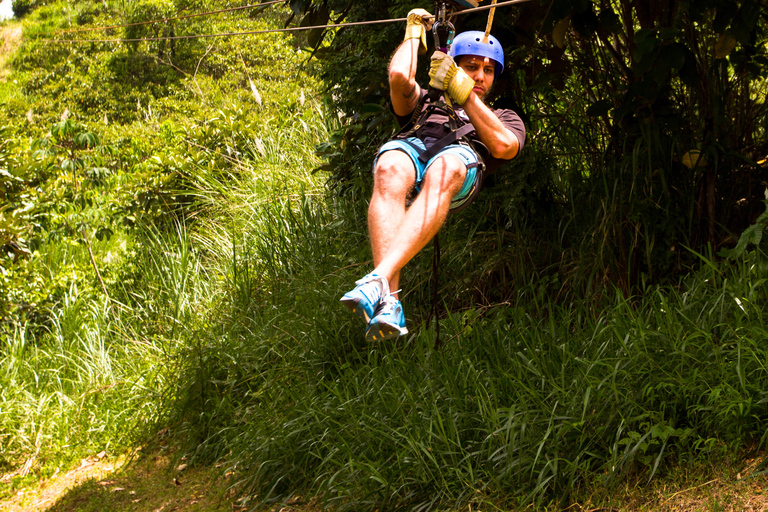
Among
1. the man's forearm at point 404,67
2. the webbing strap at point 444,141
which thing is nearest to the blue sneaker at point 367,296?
the webbing strap at point 444,141

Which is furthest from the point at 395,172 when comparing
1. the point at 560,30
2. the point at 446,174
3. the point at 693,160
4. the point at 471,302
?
the point at 693,160

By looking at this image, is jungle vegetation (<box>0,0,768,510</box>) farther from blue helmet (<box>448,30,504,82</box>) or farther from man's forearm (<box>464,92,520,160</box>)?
man's forearm (<box>464,92,520,160</box>)

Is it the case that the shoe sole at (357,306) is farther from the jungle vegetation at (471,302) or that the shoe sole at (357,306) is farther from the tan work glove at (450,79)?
the tan work glove at (450,79)

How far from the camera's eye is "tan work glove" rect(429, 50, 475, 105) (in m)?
3.39

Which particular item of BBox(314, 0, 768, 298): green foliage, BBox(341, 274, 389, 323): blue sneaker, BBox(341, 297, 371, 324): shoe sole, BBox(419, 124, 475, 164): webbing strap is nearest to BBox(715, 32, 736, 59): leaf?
BBox(314, 0, 768, 298): green foliage

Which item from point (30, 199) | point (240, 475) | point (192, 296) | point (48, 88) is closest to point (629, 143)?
point (240, 475)

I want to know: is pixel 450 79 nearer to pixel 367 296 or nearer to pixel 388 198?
pixel 388 198

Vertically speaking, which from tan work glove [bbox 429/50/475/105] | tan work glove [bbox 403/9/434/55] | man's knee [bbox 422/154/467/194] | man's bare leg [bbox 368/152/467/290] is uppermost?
tan work glove [bbox 403/9/434/55]

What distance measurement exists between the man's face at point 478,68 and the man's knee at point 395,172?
0.70 meters

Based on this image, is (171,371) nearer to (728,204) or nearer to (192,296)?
(192,296)

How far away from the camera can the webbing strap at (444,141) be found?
3.58 m

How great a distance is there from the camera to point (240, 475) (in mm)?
4586

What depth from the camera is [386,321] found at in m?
3.04

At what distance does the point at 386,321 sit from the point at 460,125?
120 cm
